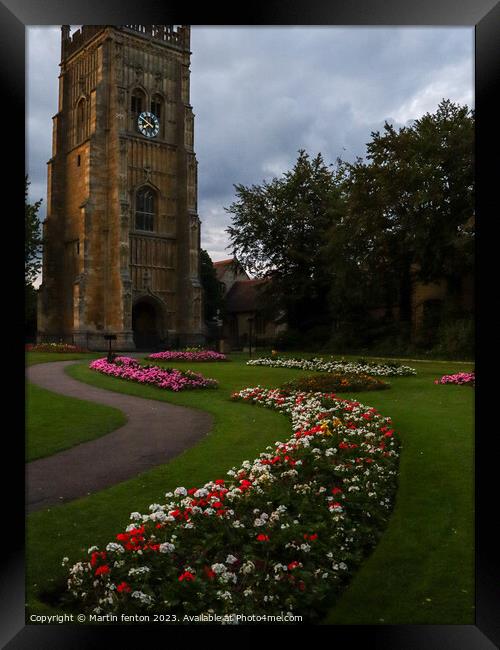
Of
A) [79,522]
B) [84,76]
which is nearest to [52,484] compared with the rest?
[79,522]

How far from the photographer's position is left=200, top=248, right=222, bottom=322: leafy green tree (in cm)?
550

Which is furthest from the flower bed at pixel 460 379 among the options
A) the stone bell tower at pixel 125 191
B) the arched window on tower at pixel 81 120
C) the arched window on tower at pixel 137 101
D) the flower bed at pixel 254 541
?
the arched window on tower at pixel 137 101

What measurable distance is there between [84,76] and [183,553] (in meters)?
5.28

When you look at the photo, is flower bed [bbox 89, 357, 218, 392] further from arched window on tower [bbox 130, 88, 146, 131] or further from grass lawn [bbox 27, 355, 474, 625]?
arched window on tower [bbox 130, 88, 146, 131]

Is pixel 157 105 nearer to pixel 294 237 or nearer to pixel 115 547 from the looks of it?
pixel 294 237

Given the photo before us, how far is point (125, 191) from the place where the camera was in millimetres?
7586

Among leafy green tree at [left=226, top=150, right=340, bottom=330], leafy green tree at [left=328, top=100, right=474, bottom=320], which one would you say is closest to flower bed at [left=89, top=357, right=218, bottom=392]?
leafy green tree at [left=226, top=150, right=340, bottom=330]

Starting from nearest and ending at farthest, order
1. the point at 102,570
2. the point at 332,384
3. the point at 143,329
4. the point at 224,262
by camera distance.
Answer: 1. the point at 102,570
2. the point at 224,262
3. the point at 332,384
4. the point at 143,329

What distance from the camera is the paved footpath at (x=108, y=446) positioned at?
429cm

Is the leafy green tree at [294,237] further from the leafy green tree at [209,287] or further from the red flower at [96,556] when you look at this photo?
the red flower at [96,556]

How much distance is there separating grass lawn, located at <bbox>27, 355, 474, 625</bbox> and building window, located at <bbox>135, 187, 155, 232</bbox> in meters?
2.61

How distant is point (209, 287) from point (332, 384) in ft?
5.73

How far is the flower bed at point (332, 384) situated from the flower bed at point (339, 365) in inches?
3.1

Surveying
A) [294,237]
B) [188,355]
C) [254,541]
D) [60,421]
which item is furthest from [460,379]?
[60,421]
